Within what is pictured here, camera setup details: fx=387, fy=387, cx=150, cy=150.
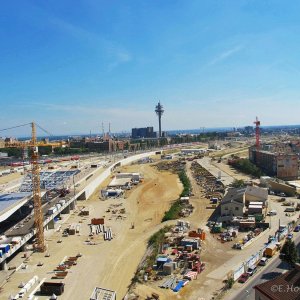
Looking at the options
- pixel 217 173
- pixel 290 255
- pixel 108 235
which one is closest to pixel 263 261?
pixel 290 255

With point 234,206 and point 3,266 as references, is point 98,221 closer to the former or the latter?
point 3,266

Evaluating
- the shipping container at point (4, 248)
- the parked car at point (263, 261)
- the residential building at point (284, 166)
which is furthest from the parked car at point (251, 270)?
the residential building at point (284, 166)

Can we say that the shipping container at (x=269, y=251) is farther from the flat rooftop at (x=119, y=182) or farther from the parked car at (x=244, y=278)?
the flat rooftop at (x=119, y=182)

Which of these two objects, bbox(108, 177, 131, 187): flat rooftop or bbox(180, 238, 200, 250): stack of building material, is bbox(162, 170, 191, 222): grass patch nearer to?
bbox(180, 238, 200, 250): stack of building material

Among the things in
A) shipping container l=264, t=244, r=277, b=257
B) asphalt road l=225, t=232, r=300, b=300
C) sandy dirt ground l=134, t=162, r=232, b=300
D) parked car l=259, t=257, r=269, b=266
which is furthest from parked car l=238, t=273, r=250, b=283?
shipping container l=264, t=244, r=277, b=257

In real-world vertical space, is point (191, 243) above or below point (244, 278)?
above

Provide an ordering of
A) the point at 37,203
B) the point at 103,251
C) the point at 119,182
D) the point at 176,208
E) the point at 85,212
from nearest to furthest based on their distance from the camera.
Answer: the point at 103,251 → the point at 37,203 → the point at 176,208 → the point at 85,212 → the point at 119,182

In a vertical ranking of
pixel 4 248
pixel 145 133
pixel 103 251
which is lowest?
pixel 103 251
